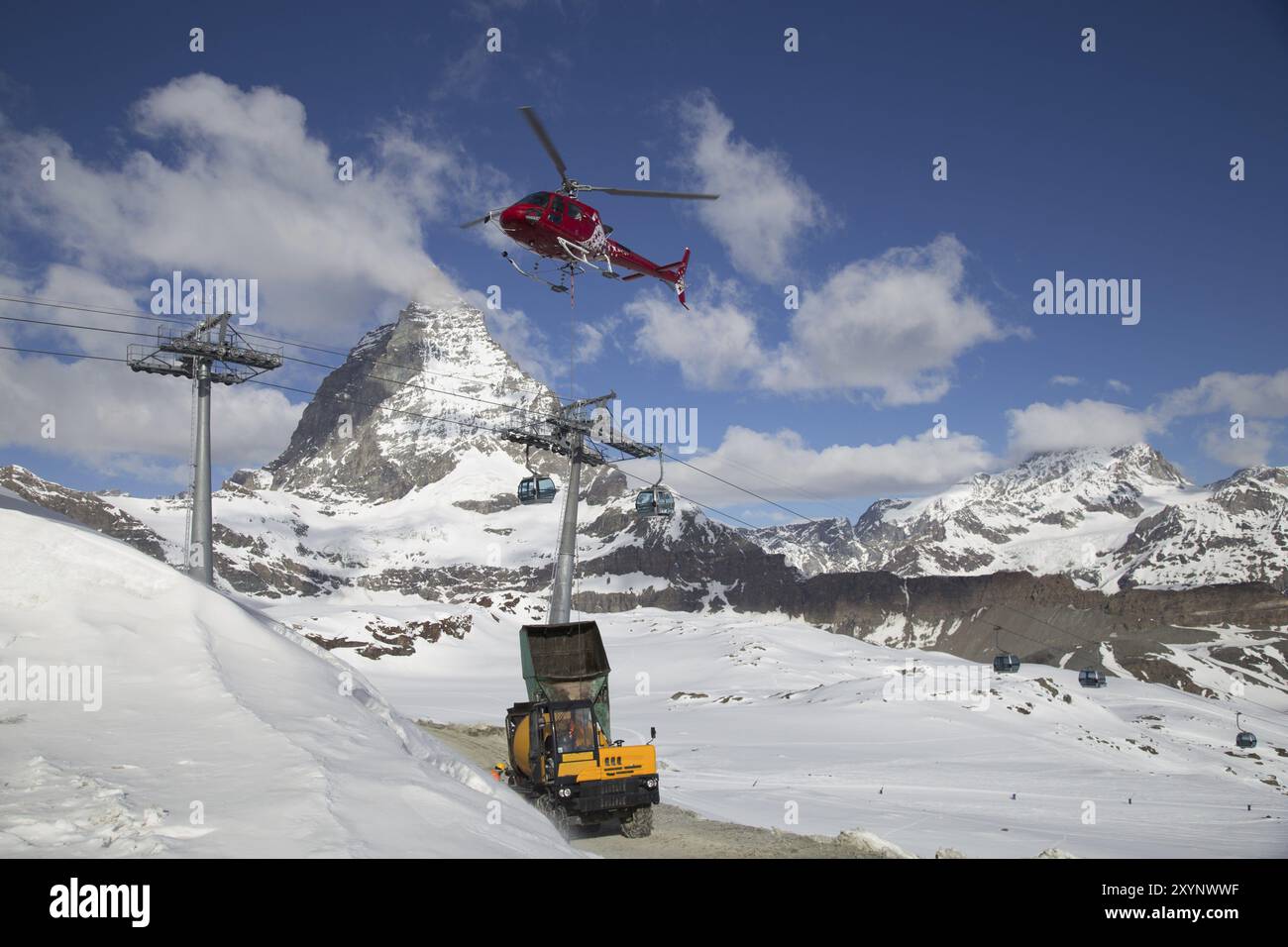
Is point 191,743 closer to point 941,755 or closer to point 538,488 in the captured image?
point 538,488

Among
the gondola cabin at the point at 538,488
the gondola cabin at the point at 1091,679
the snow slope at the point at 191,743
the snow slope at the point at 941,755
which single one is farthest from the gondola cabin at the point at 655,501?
the gondola cabin at the point at 1091,679

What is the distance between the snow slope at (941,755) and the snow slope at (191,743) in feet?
40.8

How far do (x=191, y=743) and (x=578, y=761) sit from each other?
7.62 meters

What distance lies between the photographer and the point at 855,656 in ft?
390

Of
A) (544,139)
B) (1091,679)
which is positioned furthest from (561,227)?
(1091,679)

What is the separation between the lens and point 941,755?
43250 mm

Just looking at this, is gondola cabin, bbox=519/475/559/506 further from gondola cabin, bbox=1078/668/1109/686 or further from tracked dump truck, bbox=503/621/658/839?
gondola cabin, bbox=1078/668/1109/686

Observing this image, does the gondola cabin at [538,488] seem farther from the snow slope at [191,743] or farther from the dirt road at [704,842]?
the snow slope at [191,743]

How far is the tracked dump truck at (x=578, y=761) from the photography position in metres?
16.0
